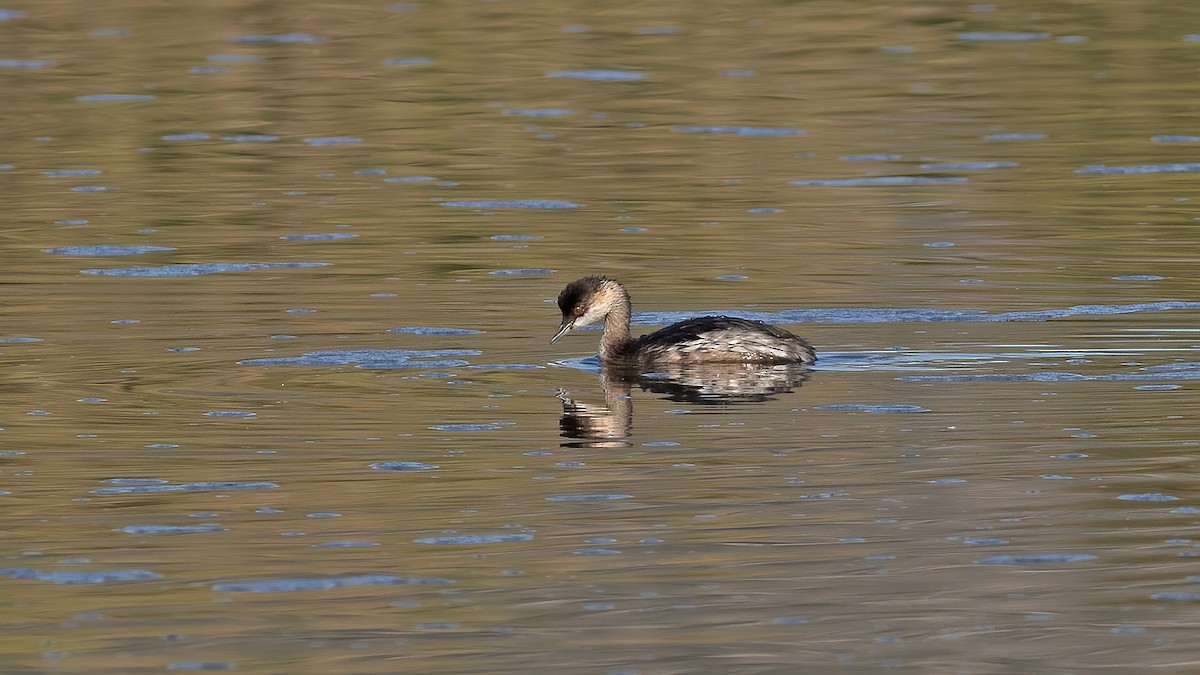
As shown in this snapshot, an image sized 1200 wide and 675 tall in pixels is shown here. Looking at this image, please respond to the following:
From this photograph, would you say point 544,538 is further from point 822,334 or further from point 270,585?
point 822,334

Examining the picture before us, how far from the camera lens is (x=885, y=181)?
21.8 metres

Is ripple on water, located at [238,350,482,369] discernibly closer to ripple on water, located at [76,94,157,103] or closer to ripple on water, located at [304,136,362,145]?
→ ripple on water, located at [304,136,362,145]

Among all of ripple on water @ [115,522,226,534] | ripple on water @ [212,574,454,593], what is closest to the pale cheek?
ripple on water @ [115,522,226,534]

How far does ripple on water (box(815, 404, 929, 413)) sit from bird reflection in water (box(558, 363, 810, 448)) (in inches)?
22.7

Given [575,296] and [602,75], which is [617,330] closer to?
[575,296]

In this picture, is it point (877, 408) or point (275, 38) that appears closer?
point (877, 408)

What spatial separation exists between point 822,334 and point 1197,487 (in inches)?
184

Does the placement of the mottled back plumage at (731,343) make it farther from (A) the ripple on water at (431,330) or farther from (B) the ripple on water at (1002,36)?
(B) the ripple on water at (1002,36)

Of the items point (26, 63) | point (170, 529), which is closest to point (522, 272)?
point (170, 529)

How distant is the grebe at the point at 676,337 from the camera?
13648mm

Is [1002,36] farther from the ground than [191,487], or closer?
closer

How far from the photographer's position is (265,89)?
2928 centimetres

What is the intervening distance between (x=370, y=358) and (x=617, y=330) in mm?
1678

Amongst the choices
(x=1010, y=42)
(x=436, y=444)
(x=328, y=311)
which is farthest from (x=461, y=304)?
(x=1010, y=42)
